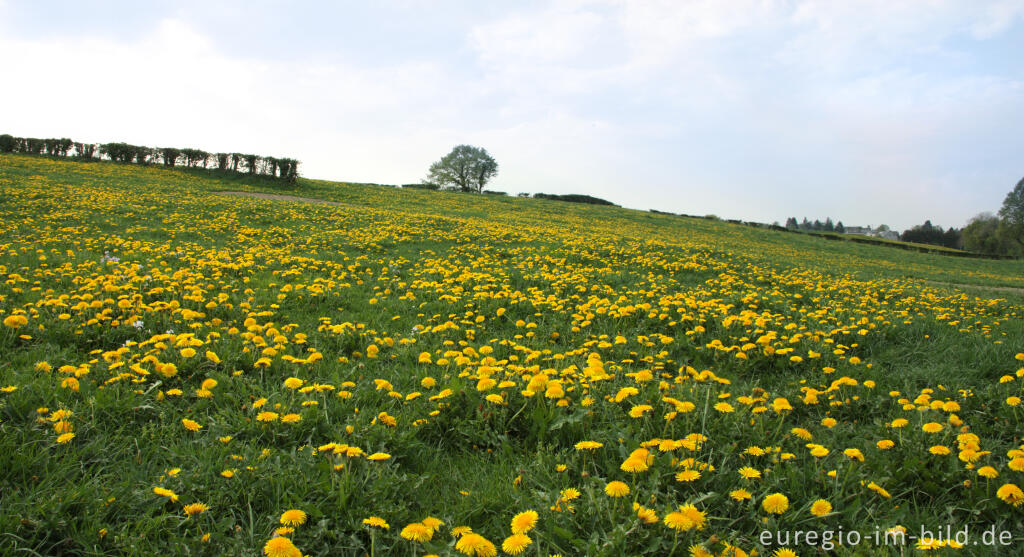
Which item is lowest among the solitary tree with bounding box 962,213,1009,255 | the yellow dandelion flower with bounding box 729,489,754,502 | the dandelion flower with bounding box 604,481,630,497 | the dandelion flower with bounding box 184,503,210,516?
the dandelion flower with bounding box 184,503,210,516

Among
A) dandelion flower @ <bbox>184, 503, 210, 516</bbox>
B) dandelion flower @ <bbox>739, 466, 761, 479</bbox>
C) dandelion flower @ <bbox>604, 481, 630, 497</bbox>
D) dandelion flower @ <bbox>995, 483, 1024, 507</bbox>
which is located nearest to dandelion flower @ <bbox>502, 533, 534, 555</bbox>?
dandelion flower @ <bbox>604, 481, 630, 497</bbox>

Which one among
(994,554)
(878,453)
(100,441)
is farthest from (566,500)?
(100,441)

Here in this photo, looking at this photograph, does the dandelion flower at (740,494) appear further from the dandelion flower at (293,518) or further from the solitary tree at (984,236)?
the solitary tree at (984,236)

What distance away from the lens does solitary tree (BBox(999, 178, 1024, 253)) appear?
149 ft

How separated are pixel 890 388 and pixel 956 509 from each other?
6.71ft

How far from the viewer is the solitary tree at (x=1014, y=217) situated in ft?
149

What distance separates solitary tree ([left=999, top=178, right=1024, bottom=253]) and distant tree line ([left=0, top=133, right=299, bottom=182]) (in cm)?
6394

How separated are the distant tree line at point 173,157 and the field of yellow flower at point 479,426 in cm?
2227

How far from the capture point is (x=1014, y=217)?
45.7 m

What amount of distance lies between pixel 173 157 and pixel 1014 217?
7080 centimetres

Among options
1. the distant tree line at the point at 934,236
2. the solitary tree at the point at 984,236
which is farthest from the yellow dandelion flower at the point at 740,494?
the distant tree line at the point at 934,236

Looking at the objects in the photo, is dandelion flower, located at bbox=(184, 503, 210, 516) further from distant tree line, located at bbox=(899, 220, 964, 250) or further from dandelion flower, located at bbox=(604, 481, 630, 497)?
distant tree line, located at bbox=(899, 220, 964, 250)

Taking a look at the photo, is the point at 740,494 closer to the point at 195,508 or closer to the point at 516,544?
the point at 516,544

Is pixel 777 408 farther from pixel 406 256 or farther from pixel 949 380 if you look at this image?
pixel 406 256
